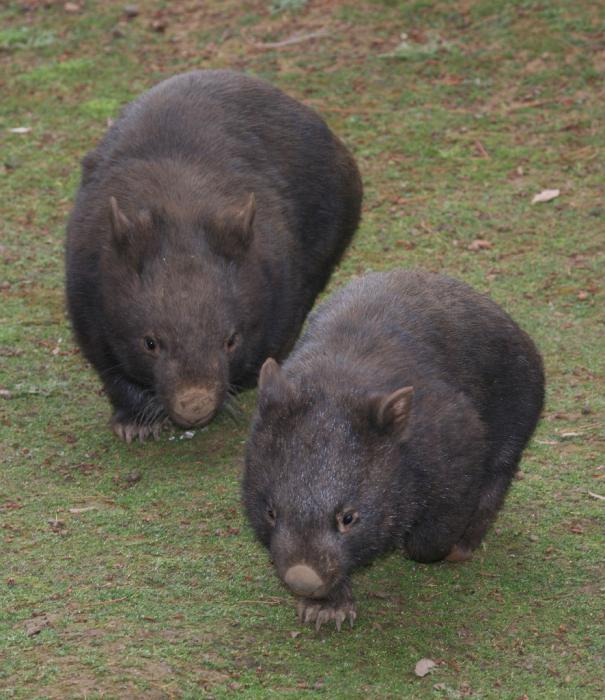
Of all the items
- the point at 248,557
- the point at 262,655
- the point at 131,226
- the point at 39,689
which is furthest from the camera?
the point at 131,226

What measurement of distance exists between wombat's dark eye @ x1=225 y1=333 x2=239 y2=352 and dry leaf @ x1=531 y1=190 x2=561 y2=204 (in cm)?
359

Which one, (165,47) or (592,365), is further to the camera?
(165,47)

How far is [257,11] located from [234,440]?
20.2 feet

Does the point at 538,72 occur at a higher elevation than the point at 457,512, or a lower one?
lower

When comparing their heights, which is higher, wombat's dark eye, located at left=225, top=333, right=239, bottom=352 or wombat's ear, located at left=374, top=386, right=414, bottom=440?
wombat's ear, located at left=374, top=386, right=414, bottom=440

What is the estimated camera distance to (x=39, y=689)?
15.0ft

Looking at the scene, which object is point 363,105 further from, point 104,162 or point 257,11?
point 104,162

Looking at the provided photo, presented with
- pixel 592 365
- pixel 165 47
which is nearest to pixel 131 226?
pixel 592 365

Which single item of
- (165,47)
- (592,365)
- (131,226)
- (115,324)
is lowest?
(165,47)

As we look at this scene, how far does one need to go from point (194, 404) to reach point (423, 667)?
6.00 feet

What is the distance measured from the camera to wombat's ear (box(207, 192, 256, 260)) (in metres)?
6.64

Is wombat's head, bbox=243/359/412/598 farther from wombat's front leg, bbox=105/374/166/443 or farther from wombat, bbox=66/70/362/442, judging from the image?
wombat's front leg, bbox=105/374/166/443

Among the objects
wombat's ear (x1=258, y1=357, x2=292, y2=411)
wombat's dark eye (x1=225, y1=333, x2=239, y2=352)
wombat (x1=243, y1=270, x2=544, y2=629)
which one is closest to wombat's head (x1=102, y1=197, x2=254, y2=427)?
wombat's dark eye (x1=225, y1=333, x2=239, y2=352)

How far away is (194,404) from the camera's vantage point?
631 centimetres
